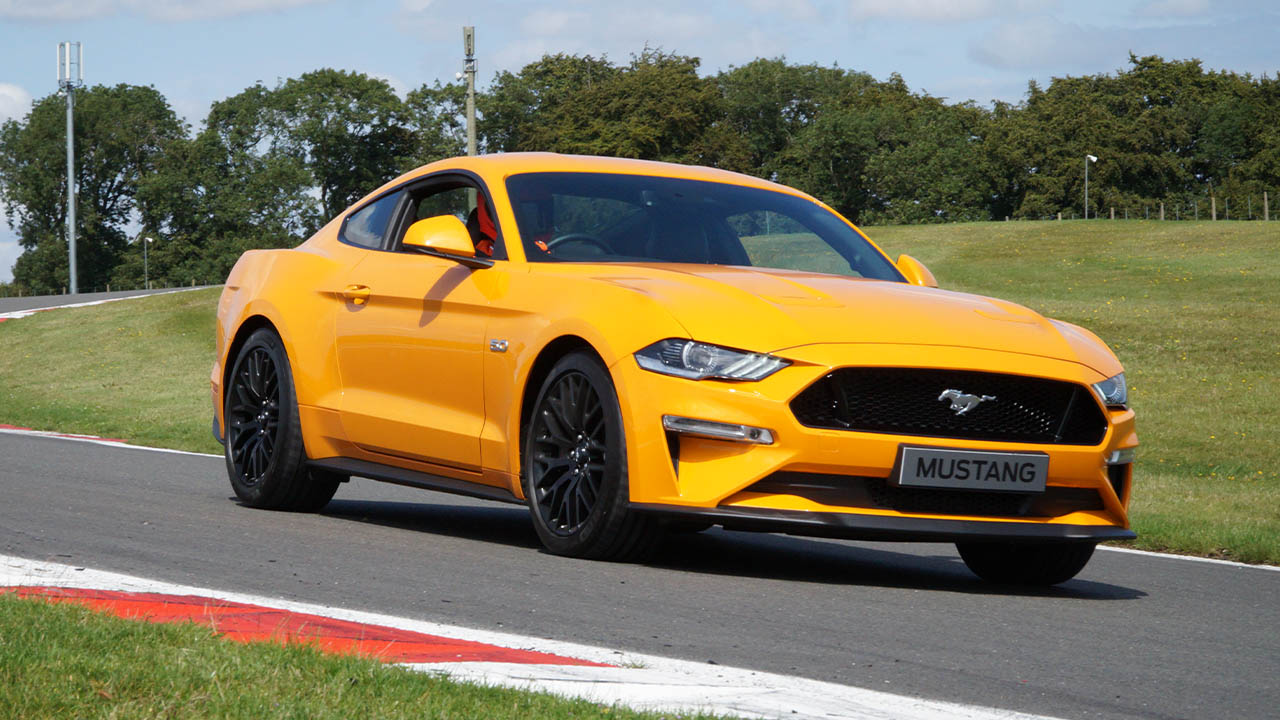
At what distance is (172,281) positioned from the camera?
10138 centimetres

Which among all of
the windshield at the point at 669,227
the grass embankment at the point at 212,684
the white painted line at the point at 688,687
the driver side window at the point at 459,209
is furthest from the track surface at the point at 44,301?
the white painted line at the point at 688,687

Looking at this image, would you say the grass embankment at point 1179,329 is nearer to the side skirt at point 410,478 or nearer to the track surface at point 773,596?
the track surface at point 773,596

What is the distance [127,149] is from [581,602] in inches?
4228

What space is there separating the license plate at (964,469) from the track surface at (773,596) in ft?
1.43

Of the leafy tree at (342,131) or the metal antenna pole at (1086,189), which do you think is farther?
the leafy tree at (342,131)

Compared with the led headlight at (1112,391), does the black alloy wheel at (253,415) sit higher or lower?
lower

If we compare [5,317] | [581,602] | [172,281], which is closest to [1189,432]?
[581,602]

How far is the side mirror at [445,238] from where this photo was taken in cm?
680

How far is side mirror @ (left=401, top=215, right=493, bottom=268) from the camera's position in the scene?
6797 mm

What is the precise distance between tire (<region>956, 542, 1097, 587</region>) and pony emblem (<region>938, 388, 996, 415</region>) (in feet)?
2.92

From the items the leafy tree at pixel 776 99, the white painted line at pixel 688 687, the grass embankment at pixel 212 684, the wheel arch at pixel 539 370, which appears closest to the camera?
the grass embankment at pixel 212 684

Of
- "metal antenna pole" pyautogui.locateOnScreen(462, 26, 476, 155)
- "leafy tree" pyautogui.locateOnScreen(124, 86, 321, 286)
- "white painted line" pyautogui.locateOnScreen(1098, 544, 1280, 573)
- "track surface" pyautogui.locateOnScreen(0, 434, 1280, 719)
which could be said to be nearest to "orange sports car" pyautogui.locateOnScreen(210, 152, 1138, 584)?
"track surface" pyautogui.locateOnScreen(0, 434, 1280, 719)

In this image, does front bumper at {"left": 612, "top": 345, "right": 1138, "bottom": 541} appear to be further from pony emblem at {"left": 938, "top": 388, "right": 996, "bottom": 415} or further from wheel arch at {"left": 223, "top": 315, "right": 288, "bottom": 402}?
wheel arch at {"left": 223, "top": 315, "right": 288, "bottom": 402}

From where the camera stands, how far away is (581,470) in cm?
619
